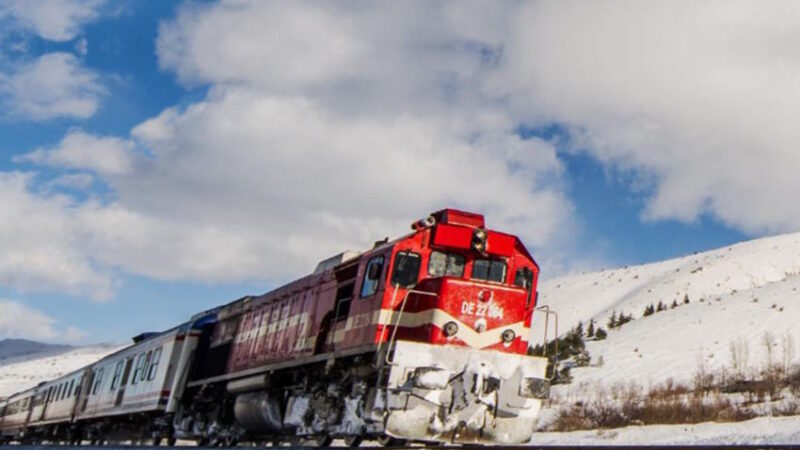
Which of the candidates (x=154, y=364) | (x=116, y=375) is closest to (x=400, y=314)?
(x=154, y=364)

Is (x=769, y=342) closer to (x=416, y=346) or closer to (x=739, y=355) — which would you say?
(x=739, y=355)

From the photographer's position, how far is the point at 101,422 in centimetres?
2823

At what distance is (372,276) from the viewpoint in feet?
42.2

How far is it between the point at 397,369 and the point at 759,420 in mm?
10219

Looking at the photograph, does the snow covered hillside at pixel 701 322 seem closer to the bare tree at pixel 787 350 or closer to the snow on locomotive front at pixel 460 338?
the bare tree at pixel 787 350

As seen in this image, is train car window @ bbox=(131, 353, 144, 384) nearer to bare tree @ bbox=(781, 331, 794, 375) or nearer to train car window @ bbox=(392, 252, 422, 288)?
train car window @ bbox=(392, 252, 422, 288)

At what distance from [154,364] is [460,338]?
13.5 metres

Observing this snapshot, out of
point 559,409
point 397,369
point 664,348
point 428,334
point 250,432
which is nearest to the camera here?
point 397,369

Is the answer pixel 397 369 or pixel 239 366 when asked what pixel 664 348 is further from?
pixel 397 369

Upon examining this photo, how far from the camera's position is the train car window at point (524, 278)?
13.7 m

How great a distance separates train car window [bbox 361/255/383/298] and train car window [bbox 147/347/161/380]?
1149 cm

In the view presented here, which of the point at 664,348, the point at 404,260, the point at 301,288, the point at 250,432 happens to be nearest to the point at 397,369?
the point at 404,260

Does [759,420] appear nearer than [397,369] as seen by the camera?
No

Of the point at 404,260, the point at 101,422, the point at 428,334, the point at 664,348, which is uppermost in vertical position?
the point at 664,348
